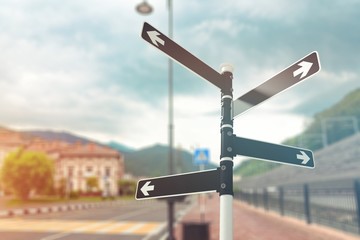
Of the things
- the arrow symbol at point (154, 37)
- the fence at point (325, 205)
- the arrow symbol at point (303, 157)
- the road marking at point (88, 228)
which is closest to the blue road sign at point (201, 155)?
the road marking at point (88, 228)

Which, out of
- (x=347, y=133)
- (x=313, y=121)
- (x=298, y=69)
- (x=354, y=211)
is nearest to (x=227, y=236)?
(x=298, y=69)

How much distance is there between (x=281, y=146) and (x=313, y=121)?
4291 inches

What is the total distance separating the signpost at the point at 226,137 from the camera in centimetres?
250

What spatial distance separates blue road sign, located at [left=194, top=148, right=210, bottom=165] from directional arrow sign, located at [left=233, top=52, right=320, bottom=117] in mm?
10654

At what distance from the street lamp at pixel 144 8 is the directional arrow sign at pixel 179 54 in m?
10.9

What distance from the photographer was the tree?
47031 millimetres

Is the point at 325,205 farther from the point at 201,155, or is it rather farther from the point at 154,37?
the point at 154,37

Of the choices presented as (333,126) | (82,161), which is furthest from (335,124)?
(82,161)

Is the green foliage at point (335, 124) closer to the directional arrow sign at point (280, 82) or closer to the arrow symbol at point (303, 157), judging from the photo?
the arrow symbol at point (303, 157)

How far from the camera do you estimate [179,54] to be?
2.66m

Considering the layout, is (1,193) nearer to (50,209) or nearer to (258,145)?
(50,209)

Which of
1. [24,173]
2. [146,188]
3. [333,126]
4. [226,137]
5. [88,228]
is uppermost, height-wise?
[333,126]

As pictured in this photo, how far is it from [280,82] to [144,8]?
11228 mm

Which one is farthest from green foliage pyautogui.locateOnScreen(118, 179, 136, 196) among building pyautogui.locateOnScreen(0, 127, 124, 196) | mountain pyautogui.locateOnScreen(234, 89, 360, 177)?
mountain pyautogui.locateOnScreen(234, 89, 360, 177)
